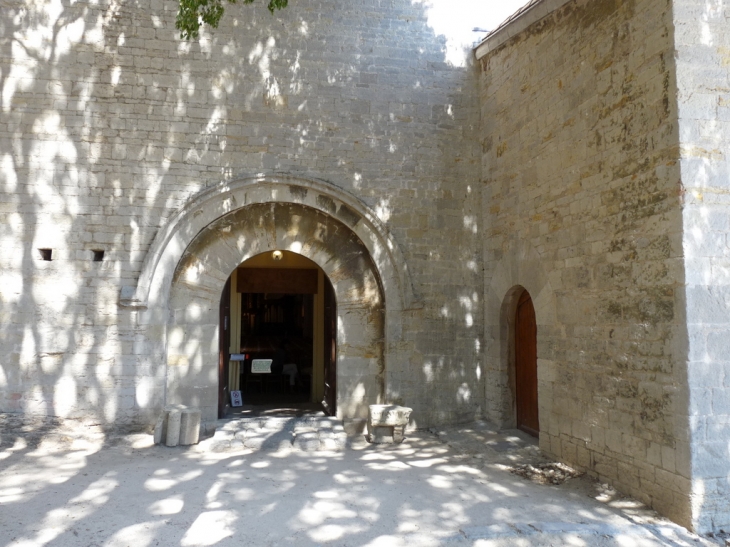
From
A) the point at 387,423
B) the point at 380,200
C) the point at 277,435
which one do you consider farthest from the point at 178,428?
the point at 380,200

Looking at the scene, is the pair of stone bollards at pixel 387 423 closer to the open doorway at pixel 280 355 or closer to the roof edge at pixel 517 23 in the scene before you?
the open doorway at pixel 280 355

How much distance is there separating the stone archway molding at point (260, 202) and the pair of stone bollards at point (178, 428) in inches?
50.8

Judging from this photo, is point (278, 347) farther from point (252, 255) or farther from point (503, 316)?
point (503, 316)

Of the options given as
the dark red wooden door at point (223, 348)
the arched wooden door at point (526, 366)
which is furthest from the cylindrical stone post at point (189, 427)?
the arched wooden door at point (526, 366)

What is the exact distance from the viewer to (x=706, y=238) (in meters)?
4.40

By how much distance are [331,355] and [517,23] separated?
491 cm

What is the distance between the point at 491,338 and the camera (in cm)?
728

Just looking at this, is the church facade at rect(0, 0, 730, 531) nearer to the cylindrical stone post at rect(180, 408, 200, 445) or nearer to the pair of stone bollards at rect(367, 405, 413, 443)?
the pair of stone bollards at rect(367, 405, 413, 443)

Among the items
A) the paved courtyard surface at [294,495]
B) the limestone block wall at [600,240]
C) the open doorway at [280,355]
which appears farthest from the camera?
the open doorway at [280,355]

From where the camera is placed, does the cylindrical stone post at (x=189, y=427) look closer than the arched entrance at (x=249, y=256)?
Yes

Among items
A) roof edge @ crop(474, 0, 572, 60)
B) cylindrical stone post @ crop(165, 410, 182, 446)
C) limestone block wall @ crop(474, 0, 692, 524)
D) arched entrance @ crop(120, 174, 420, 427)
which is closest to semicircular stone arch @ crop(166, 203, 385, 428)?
arched entrance @ crop(120, 174, 420, 427)

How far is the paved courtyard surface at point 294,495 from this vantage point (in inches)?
156

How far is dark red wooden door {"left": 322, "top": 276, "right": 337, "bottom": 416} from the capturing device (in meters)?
7.59

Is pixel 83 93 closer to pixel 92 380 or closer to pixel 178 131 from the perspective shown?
pixel 178 131
